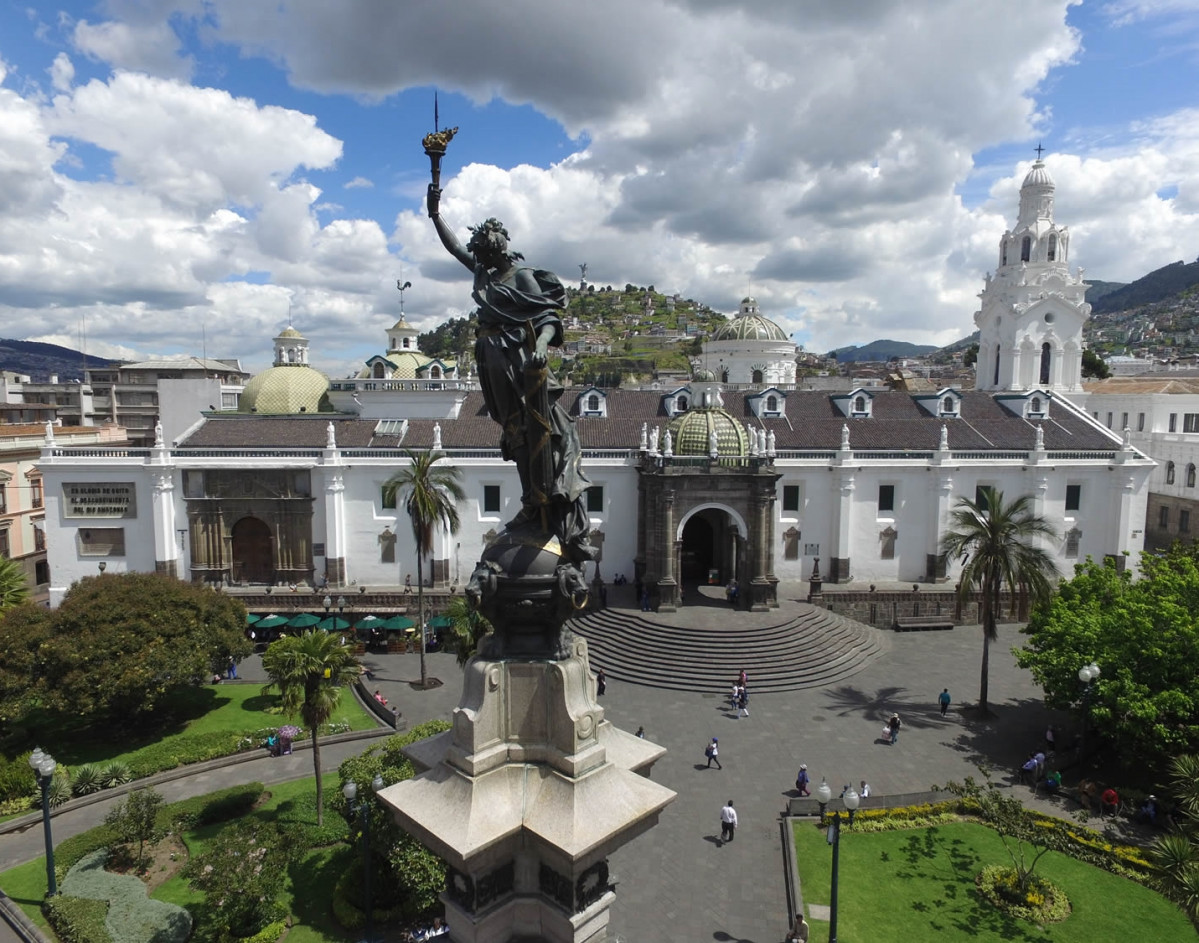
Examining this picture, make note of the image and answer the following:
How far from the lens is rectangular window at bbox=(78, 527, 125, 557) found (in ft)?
120

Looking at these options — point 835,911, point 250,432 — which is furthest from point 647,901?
point 250,432

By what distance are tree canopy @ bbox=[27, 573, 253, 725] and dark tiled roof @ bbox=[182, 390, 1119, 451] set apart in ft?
43.7

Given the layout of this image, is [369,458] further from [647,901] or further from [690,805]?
[647,901]

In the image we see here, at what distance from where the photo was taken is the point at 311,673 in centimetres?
1869

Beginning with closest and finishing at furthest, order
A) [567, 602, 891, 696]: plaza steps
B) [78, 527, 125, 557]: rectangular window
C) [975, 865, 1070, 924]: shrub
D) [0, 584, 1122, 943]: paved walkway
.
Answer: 1. [975, 865, 1070, 924]: shrub
2. [0, 584, 1122, 943]: paved walkway
3. [567, 602, 891, 696]: plaza steps
4. [78, 527, 125, 557]: rectangular window

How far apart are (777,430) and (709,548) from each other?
317 inches

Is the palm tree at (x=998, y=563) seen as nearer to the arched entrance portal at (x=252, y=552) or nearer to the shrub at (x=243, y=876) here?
the shrub at (x=243, y=876)

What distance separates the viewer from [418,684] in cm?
2948

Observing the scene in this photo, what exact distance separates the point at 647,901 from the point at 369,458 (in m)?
26.9

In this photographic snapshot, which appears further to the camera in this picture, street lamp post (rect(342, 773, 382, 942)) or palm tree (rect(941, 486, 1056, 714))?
palm tree (rect(941, 486, 1056, 714))

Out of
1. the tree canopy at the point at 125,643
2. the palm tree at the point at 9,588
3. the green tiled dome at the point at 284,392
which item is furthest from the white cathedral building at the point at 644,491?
the green tiled dome at the point at 284,392

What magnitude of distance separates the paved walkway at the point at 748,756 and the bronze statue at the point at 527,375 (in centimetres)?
913

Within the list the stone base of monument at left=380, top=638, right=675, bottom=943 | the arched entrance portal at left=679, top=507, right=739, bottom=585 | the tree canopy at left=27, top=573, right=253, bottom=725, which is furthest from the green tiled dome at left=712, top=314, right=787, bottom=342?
the stone base of monument at left=380, top=638, right=675, bottom=943

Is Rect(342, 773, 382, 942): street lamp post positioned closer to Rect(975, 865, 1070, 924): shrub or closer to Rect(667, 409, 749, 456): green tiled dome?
Rect(975, 865, 1070, 924): shrub
